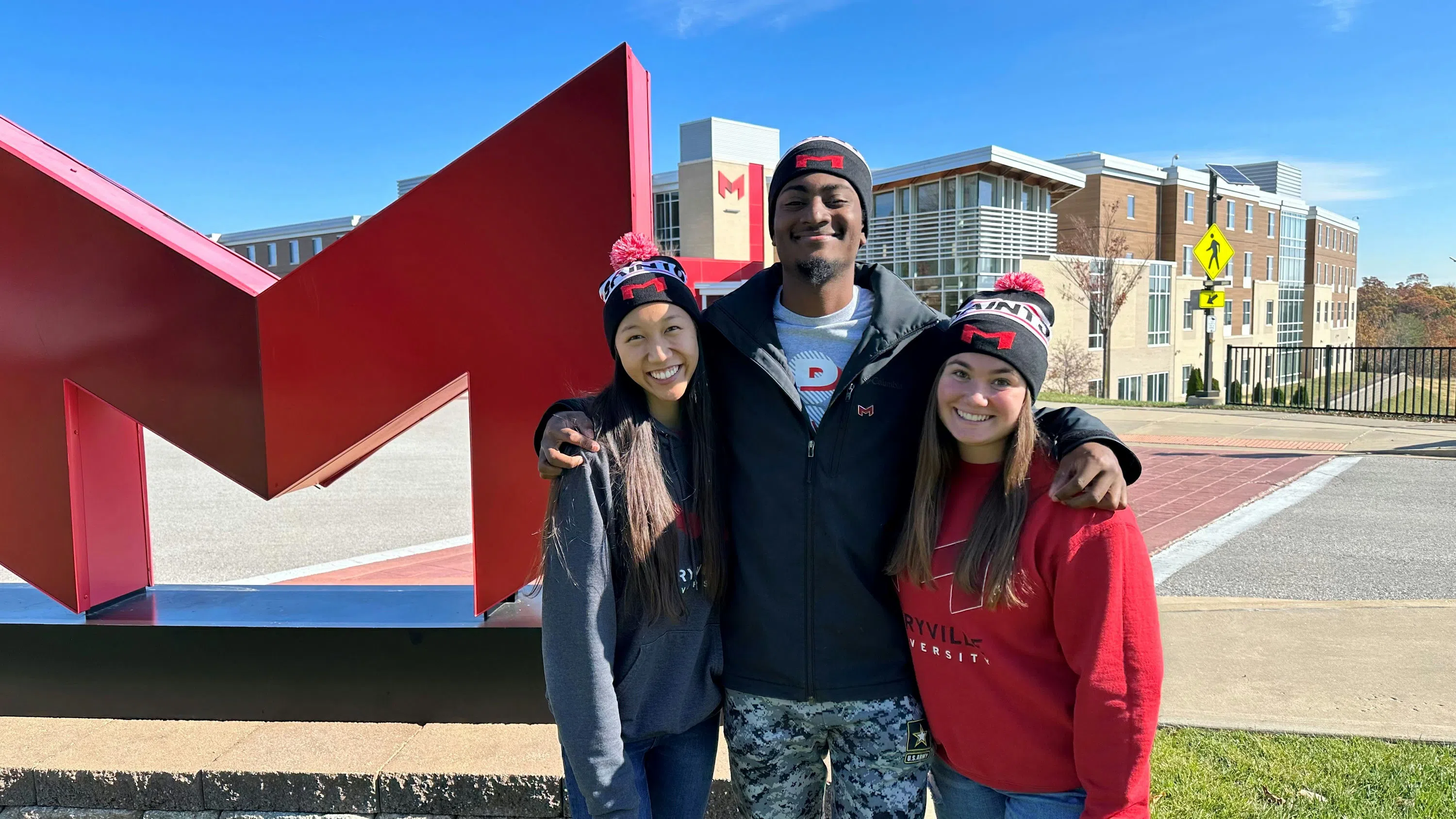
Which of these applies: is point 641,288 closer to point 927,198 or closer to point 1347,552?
point 1347,552

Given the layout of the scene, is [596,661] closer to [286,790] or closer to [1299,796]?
[286,790]

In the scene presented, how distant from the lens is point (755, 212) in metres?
37.3

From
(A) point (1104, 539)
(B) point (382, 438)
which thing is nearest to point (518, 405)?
(B) point (382, 438)

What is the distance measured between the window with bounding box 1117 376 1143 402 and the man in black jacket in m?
37.2

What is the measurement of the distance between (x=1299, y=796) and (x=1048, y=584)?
197 centimetres

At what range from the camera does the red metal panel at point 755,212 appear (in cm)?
3703

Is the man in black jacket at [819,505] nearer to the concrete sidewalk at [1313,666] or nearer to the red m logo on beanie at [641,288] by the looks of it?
the red m logo on beanie at [641,288]

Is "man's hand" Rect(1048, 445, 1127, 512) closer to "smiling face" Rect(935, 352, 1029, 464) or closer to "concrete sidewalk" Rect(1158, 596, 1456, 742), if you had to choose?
"smiling face" Rect(935, 352, 1029, 464)

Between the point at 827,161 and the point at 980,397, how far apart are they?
737mm

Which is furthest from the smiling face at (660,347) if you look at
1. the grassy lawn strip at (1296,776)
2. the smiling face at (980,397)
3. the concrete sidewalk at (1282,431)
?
the concrete sidewalk at (1282,431)

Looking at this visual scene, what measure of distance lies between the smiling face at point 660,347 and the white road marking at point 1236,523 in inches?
157

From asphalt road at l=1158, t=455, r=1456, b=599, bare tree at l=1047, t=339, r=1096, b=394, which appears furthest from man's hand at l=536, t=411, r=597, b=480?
bare tree at l=1047, t=339, r=1096, b=394

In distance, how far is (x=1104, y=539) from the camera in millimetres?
1842

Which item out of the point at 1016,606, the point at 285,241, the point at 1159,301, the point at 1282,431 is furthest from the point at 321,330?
the point at 285,241
